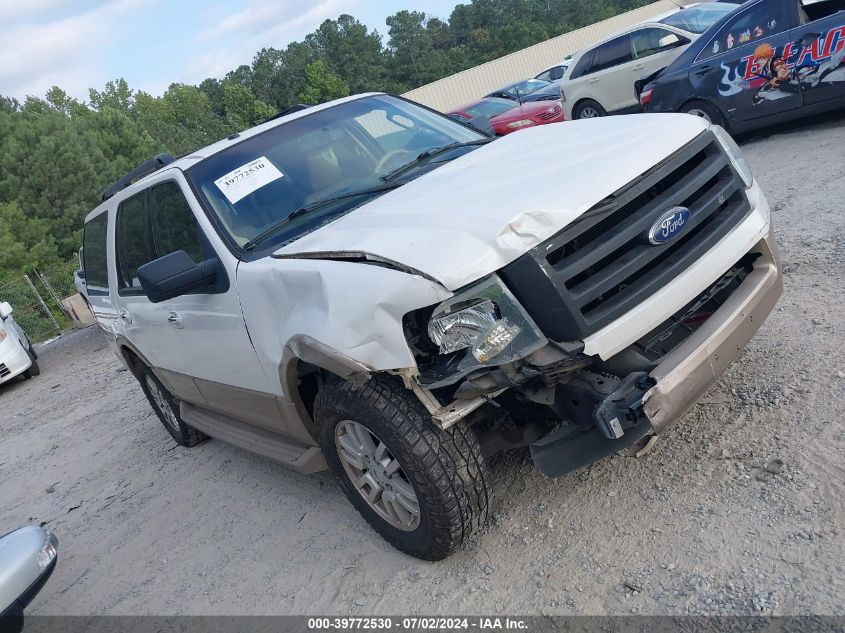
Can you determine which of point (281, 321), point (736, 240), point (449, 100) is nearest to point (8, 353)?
point (281, 321)

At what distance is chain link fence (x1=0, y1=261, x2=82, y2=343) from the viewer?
16.9m

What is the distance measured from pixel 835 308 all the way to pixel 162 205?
12.9 feet

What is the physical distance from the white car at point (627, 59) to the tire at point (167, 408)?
22.3ft

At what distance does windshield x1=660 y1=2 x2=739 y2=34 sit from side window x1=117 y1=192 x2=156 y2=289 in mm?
8386

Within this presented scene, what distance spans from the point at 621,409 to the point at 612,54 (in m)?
9.95

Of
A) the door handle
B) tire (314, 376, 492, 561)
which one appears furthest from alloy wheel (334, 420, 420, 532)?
the door handle

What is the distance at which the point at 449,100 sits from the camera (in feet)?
118

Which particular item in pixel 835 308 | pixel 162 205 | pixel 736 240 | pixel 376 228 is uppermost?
pixel 162 205

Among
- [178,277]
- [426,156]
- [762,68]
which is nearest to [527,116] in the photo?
[762,68]

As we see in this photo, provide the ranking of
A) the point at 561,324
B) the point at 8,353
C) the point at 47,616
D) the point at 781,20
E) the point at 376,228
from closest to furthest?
the point at 561,324
the point at 376,228
the point at 47,616
the point at 781,20
the point at 8,353

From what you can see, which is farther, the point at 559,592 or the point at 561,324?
the point at 559,592

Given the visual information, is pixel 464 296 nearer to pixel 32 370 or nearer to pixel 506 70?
pixel 32 370

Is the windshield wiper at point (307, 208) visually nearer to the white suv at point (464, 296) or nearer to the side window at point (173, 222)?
the white suv at point (464, 296)

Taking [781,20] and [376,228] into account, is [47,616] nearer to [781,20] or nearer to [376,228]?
[376,228]
